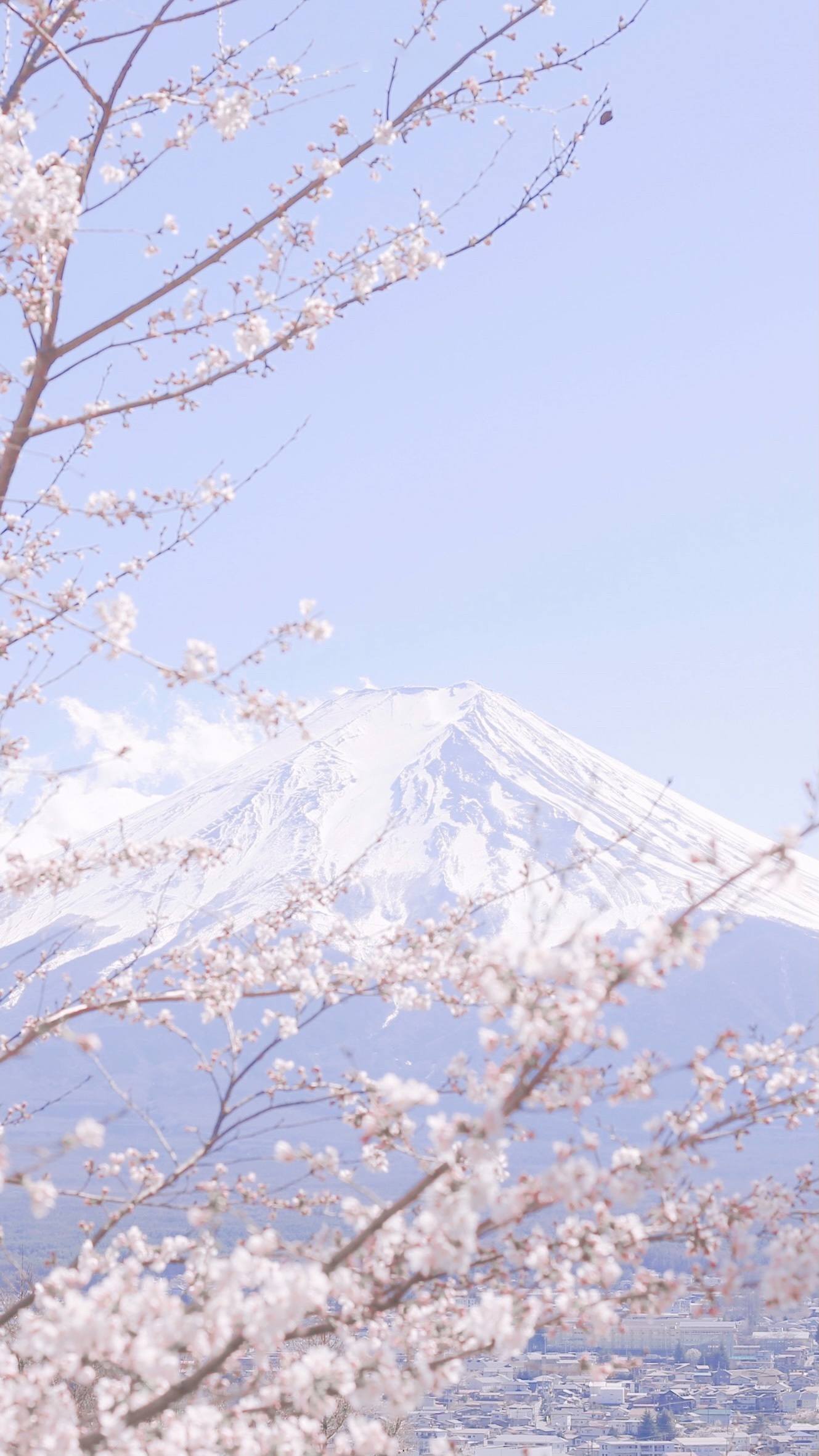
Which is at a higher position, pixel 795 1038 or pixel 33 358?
pixel 33 358

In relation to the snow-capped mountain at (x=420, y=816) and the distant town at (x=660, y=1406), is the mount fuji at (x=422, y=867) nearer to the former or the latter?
the snow-capped mountain at (x=420, y=816)

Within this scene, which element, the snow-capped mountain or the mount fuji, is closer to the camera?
the mount fuji

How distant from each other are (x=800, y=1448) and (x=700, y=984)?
10789cm

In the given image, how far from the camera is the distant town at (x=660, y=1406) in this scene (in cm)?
1164

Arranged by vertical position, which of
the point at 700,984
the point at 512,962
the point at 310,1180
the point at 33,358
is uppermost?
the point at 700,984

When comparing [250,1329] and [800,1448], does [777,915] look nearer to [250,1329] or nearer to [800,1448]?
[800,1448]

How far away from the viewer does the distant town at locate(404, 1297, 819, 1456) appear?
11.6 metres

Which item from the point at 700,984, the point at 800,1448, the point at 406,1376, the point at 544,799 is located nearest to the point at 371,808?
the point at 544,799

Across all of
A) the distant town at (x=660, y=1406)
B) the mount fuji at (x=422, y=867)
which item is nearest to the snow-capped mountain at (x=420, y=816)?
the mount fuji at (x=422, y=867)

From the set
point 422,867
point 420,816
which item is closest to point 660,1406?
point 422,867

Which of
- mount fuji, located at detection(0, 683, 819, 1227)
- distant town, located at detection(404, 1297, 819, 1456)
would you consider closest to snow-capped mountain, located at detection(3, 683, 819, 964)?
mount fuji, located at detection(0, 683, 819, 1227)

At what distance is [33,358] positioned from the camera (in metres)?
2.92

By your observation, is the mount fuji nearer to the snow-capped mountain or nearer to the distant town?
the snow-capped mountain

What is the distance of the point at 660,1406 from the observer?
1451 cm
